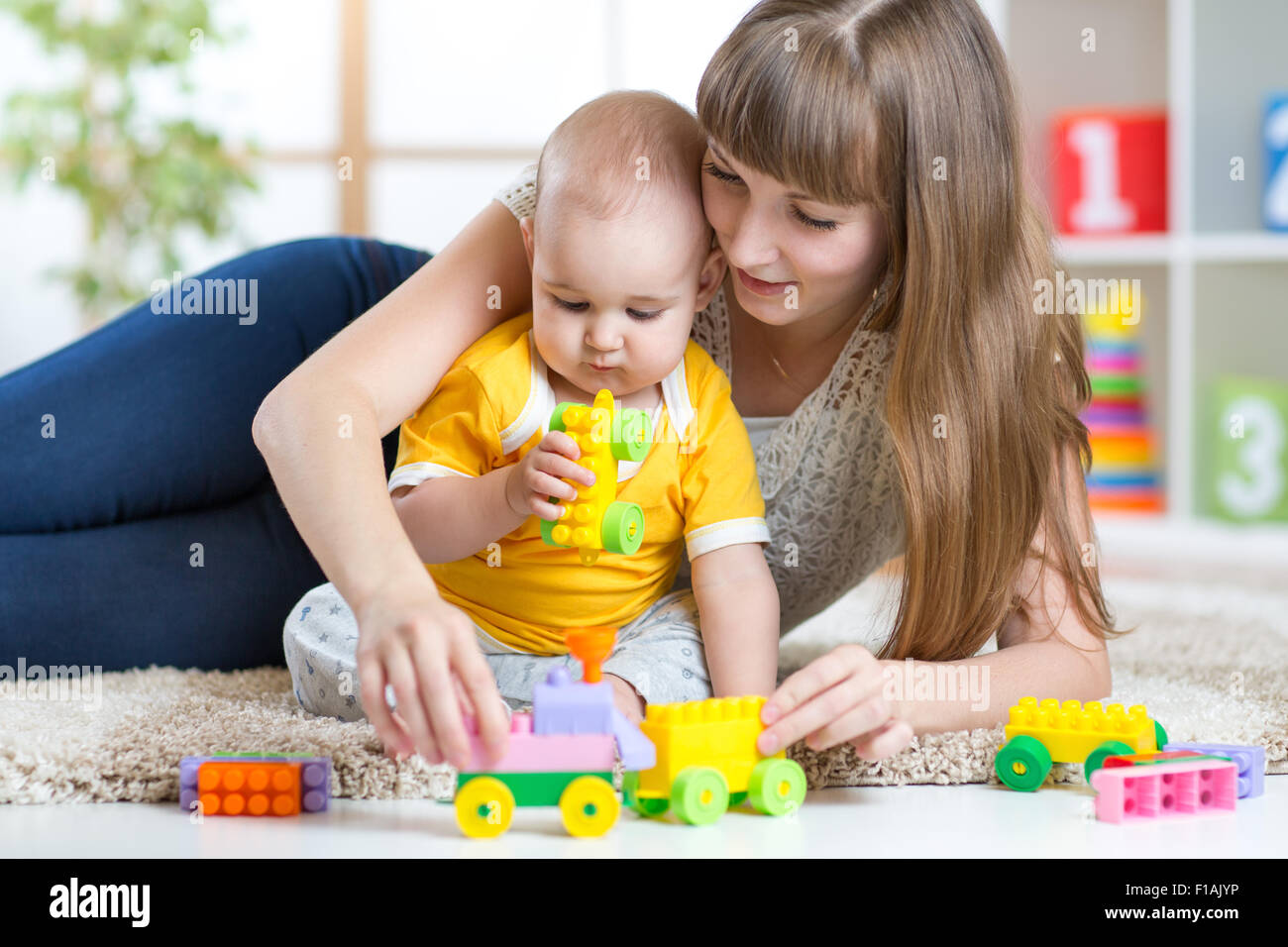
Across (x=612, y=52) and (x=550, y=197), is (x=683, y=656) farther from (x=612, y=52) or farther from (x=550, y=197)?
(x=612, y=52)

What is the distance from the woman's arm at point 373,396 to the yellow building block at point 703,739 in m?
0.18

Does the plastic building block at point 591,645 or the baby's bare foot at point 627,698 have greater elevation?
the plastic building block at point 591,645

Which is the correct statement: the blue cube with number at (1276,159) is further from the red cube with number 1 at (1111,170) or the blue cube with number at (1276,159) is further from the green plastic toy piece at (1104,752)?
the green plastic toy piece at (1104,752)

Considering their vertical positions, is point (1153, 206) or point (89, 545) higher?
point (1153, 206)

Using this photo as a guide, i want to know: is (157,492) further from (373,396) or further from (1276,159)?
(1276,159)

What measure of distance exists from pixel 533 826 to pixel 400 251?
3.26 feet

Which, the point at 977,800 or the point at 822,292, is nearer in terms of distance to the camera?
the point at 977,800

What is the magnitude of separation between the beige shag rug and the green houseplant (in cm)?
234

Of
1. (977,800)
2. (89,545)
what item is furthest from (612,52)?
(977,800)

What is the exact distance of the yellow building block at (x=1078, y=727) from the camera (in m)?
0.94

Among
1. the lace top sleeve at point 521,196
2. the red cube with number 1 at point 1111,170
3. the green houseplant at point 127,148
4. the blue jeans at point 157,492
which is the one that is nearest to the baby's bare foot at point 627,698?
the lace top sleeve at point 521,196

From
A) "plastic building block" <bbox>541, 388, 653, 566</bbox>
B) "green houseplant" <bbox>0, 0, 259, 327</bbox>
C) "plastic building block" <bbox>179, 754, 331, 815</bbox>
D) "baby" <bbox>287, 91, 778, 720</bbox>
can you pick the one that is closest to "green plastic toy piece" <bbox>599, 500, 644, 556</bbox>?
"plastic building block" <bbox>541, 388, 653, 566</bbox>

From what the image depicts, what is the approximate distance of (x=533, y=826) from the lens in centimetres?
82
